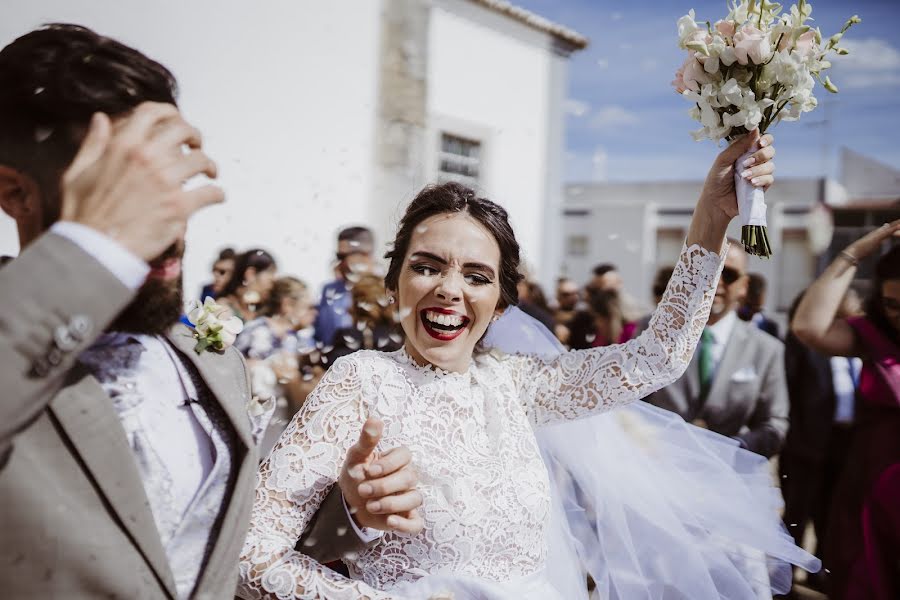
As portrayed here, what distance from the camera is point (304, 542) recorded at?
1.74 meters

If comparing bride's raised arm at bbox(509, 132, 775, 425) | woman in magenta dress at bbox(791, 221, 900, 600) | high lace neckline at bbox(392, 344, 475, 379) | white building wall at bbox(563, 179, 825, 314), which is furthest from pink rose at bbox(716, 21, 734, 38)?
white building wall at bbox(563, 179, 825, 314)

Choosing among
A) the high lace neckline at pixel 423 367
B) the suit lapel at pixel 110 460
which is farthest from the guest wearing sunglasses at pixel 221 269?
the suit lapel at pixel 110 460

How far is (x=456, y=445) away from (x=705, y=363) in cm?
245

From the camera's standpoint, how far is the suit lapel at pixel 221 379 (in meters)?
1.30

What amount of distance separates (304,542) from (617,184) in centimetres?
2792

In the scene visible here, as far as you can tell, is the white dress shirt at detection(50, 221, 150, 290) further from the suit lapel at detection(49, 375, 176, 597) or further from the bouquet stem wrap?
the bouquet stem wrap

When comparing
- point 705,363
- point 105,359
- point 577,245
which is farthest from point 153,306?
point 577,245

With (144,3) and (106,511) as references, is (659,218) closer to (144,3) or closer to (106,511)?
(144,3)

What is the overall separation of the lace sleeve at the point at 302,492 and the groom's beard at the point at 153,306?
562 mm

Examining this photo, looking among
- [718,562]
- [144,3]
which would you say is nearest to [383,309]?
[718,562]

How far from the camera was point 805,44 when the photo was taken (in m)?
1.93

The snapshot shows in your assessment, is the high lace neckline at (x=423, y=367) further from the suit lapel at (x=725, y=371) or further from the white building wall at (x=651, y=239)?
the white building wall at (x=651, y=239)

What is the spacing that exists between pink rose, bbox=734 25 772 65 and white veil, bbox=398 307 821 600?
1.10 meters

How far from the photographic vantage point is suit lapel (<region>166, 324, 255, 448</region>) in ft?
4.27
